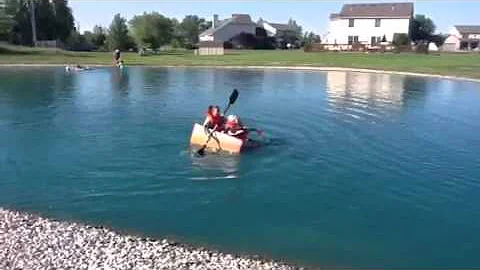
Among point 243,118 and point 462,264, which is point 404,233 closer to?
point 462,264

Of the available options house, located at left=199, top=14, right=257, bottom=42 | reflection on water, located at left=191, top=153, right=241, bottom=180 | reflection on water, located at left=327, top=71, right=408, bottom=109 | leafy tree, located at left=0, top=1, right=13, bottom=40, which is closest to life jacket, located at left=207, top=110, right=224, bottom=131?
reflection on water, located at left=191, top=153, right=241, bottom=180

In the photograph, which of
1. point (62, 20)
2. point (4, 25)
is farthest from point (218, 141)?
point (62, 20)

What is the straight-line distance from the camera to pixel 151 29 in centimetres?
10556

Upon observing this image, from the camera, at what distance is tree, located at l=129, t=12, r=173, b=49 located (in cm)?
10425

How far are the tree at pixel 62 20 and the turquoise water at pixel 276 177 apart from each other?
78.9 meters

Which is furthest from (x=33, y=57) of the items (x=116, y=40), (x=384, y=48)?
(x=384, y=48)

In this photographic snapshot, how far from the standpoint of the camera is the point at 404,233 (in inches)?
526

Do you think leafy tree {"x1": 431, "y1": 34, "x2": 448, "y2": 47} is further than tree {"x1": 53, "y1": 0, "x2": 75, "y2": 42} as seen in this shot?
Yes

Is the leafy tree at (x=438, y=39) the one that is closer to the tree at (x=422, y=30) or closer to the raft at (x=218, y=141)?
the tree at (x=422, y=30)

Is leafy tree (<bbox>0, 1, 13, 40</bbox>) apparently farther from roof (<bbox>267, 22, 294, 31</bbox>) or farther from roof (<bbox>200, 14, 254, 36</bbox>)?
roof (<bbox>267, 22, 294, 31</bbox>)

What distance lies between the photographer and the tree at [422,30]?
4811 inches

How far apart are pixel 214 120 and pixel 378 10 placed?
307 feet

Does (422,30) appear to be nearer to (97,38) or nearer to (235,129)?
(97,38)

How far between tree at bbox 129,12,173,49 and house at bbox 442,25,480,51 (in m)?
65.3
